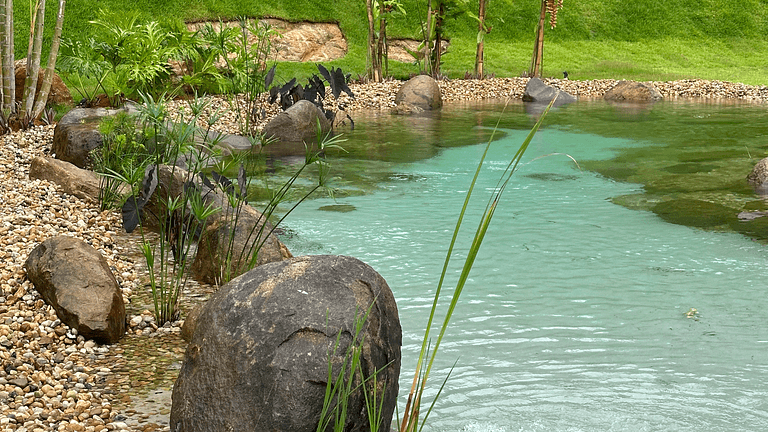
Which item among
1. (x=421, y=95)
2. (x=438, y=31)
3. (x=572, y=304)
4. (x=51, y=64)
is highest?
(x=438, y=31)

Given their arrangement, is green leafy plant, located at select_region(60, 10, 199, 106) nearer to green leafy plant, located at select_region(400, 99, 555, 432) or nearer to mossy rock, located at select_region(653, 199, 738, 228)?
mossy rock, located at select_region(653, 199, 738, 228)

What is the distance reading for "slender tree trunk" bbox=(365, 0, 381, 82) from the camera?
578 inches

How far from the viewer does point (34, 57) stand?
28.4 ft

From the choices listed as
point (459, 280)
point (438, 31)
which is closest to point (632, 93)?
point (438, 31)

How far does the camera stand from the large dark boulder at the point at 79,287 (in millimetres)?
3709

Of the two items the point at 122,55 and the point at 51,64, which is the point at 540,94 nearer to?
the point at 122,55

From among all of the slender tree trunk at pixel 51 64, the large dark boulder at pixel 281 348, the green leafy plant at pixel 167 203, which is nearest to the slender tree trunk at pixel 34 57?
the slender tree trunk at pixel 51 64

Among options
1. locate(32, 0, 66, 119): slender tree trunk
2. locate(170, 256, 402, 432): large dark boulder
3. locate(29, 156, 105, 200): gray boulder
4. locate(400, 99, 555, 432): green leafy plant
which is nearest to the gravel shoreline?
locate(32, 0, 66, 119): slender tree trunk

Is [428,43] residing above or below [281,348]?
above

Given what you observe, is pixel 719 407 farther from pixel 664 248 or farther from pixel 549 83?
pixel 549 83

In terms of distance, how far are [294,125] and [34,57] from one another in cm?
339

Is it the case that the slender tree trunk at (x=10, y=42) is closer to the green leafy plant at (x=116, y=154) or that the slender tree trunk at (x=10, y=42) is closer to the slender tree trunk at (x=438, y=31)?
the green leafy plant at (x=116, y=154)

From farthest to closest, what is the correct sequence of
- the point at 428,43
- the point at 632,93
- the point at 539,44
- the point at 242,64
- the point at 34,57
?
the point at 539,44
the point at 428,43
the point at 632,93
the point at 242,64
the point at 34,57

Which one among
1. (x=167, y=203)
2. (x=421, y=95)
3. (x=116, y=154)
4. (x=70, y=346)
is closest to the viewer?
(x=70, y=346)
